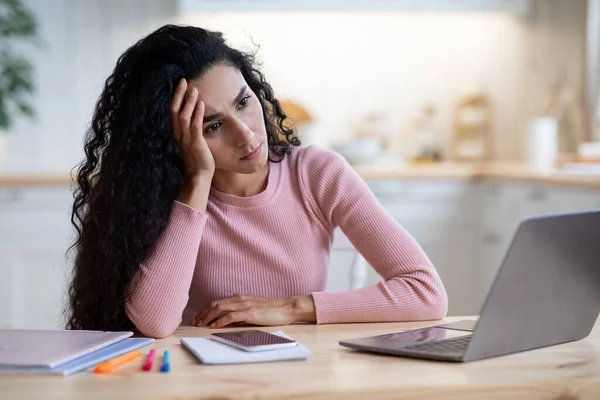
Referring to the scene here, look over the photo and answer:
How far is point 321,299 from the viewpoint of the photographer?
1.54 meters

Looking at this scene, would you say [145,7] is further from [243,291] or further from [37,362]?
[37,362]

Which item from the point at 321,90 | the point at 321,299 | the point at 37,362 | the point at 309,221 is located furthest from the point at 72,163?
the point at 37,362

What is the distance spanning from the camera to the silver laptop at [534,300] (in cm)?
108

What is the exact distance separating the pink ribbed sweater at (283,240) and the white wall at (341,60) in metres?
2.17

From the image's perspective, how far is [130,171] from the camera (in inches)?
66.6

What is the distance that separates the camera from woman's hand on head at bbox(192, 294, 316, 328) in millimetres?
1509

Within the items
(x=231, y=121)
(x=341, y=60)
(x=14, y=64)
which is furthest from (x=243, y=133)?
(x=341, y=60)

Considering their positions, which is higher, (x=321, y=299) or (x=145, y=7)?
(x=145, y=7)

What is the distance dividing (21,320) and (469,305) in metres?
1.86

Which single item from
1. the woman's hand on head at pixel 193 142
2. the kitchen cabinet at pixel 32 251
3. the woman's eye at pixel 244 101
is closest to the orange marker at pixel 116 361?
the woman's hand on head at pixel 193 142

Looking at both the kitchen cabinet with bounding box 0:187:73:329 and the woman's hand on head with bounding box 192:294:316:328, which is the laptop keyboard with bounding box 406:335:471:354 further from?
the kitchen cabinet with bounding box 0:187:73:329

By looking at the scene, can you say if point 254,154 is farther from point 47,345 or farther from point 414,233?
point 414,233

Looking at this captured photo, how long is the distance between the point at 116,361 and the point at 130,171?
2.07 ft

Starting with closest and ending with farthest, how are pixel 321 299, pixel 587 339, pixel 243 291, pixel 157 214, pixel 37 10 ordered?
pixel 587 339, pixel 321 299, pixel 157 214, pixel 243 291, pixel 37 10
